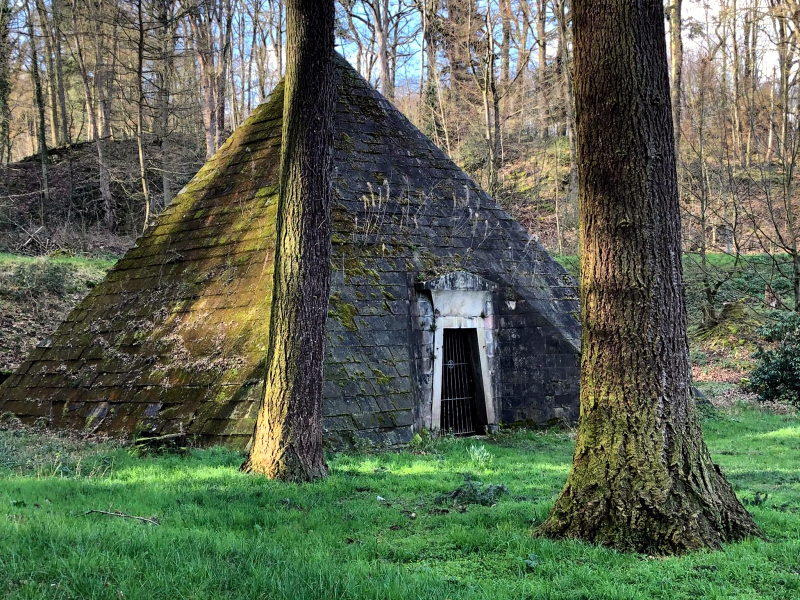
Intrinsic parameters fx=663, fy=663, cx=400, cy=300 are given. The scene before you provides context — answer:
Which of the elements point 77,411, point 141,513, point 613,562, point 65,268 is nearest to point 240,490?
point 141,513

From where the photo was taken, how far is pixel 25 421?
9703 millimetres

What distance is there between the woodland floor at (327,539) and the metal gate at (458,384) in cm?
300

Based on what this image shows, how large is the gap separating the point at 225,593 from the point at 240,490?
2.33 m

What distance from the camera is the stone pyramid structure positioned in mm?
8688

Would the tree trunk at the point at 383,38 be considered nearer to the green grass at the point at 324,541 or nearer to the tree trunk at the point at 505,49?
the tree trunk at the point at 505,49

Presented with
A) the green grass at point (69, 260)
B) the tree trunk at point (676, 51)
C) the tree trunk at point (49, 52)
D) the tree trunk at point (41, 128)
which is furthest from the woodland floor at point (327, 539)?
the tree trunk at point (49, 52)

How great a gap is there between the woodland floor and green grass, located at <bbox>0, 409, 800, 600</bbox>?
0.04 ft

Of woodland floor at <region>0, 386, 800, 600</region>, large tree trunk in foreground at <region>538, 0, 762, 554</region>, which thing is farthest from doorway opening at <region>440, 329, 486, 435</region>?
large tree trunk in foreground at <region>538, 0, 762, 554</region>

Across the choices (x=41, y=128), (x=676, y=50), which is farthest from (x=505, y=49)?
(x=41, y=128)

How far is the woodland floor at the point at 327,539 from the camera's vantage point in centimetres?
321

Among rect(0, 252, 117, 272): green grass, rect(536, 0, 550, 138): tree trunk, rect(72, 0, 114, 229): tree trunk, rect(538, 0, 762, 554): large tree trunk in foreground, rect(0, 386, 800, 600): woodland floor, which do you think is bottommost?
rect(0, 386, 800, 600): woodland floor

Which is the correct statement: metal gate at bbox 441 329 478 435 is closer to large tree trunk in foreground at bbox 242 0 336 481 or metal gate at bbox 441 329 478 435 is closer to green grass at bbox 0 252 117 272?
large tree trunk in foreground at bbox 242 0 336 481

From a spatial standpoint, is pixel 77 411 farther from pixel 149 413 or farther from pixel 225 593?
pixel 225 593

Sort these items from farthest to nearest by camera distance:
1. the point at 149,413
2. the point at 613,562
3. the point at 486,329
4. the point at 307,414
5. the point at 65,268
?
the point at 65,268
the point at 486,329
the point at 149,413
the point at 307,414
the point at 613,562
